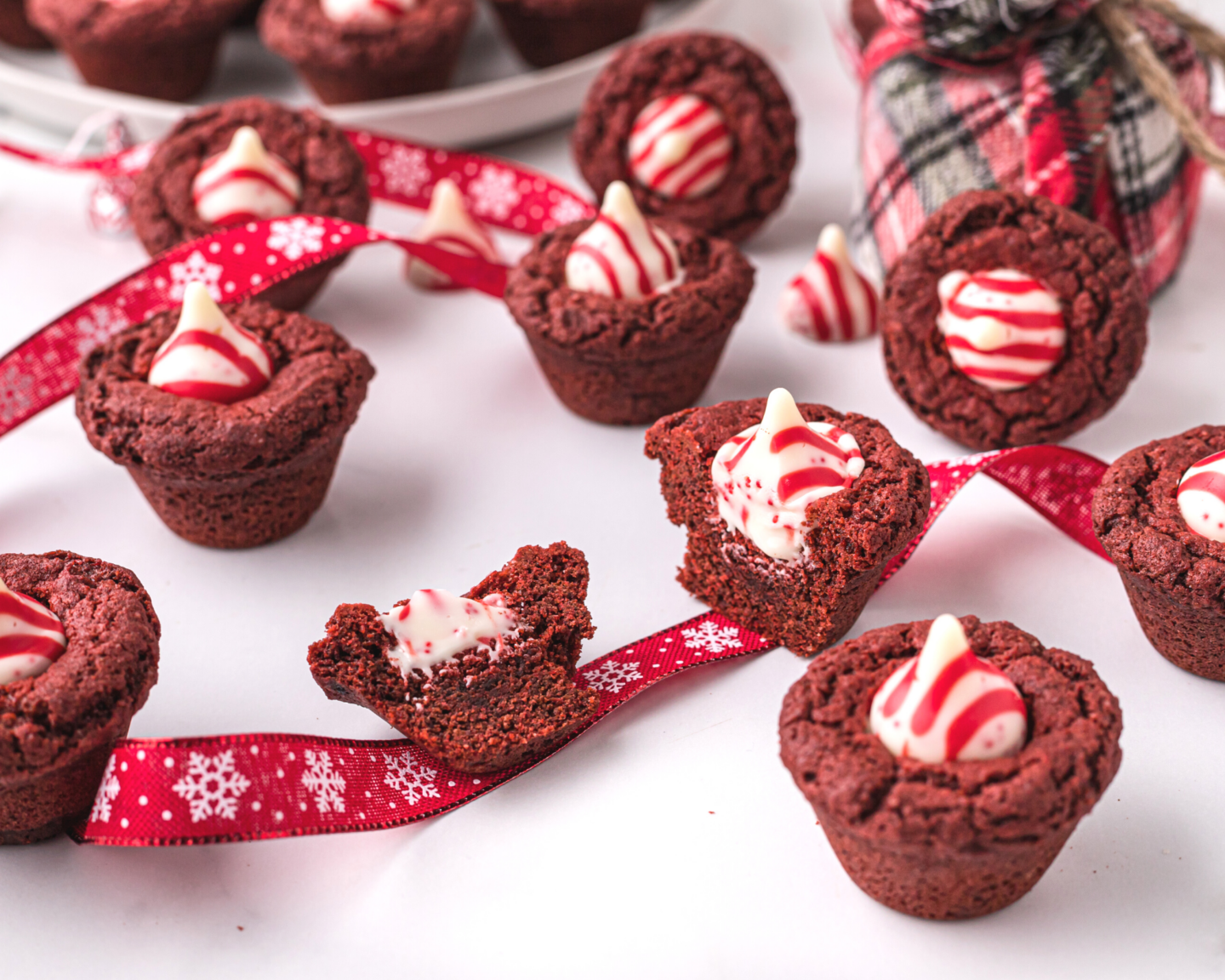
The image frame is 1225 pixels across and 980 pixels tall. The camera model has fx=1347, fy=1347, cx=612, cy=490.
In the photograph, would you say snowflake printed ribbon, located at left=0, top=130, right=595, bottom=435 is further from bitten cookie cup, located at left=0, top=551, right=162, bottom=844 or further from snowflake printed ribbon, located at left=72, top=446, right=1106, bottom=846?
snowflake printed ribbon, located at left=72, top=446, right=1106, bottom=846

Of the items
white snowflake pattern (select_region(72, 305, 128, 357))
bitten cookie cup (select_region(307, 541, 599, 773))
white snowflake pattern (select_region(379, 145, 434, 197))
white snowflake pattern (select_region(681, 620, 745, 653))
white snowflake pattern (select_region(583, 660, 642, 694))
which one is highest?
white snowflake pattern (select_region(379, 145, 434, 197))

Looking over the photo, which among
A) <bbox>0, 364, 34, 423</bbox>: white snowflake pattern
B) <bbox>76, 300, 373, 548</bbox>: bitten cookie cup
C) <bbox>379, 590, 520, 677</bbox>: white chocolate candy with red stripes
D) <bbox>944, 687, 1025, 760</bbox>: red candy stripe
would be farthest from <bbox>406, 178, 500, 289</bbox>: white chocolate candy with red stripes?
<bbox>944, 687, 1025, 760</bbox>: red candy stripe

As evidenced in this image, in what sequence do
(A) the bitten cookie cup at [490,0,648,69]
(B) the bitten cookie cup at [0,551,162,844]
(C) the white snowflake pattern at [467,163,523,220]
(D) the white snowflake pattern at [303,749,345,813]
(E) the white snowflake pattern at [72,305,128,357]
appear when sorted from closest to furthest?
(B) the bitten cookie cup at [0,551,162,844], (D) the white snowflake pattern at [303,749,345,813], (E) the white snowflake pattern at [72,305,128,357], (C) the white snowflake pattern at [467,163,523,220], (A) the bitten cookie cup at [490,0,648,69]

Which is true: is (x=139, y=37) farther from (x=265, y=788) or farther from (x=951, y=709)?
(x=951, y=709)

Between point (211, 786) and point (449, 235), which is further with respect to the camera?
point (449, 235)

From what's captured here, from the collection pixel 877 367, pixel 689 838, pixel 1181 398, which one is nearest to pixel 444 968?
pixel 689 838

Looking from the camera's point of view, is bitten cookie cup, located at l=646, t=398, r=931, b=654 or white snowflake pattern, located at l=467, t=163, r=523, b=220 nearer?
bitten cookie cup, located at l=646, t=398, r=931, b=654

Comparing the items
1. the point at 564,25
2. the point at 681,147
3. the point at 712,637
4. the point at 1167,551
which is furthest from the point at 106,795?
the point at 564,25
